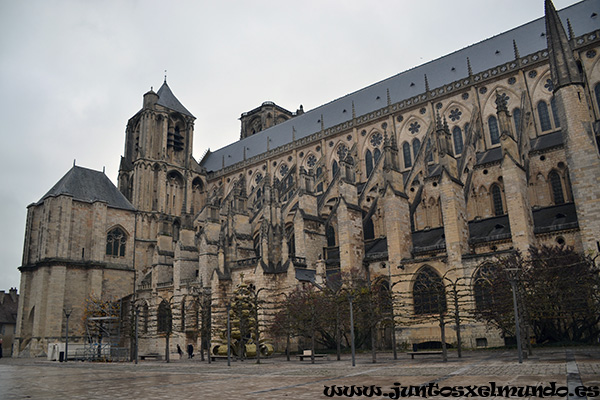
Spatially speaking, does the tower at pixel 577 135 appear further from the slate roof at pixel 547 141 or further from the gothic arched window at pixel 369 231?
the gothic arched window at pixel 369 231

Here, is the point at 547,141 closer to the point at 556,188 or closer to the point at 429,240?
the point at 556,188

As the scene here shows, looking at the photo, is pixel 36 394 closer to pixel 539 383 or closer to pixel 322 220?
pixel 539 383

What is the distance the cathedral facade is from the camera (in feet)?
84.0

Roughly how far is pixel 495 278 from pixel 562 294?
307 cm

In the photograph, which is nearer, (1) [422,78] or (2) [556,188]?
(2) [556,188]

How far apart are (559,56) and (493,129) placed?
30.5 ft

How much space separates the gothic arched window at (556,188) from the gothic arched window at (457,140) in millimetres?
7951

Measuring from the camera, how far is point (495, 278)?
23.0 metres

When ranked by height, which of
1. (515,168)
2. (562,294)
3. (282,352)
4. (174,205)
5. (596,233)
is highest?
(174,205)

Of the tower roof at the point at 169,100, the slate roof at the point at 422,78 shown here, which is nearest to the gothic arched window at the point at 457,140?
the slate roof at the point at 422,78

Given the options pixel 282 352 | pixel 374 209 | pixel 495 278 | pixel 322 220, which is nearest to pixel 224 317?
pixel 282 352

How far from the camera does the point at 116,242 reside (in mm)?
45750

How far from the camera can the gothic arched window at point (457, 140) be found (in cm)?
3581

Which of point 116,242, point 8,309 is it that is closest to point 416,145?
point 116,242
